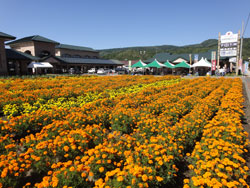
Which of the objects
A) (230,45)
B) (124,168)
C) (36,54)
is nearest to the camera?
(124,168)

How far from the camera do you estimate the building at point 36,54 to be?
1008 inches

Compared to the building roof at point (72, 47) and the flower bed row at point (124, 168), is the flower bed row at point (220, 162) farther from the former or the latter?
the building roof at point (72, 47)

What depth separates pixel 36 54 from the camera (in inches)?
1395

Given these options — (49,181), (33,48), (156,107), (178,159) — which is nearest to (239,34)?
(156,107)

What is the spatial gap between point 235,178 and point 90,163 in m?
2.53

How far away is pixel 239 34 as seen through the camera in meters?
29.3

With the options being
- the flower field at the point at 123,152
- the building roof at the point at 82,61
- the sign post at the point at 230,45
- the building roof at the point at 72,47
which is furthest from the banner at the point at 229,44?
the building roof at the point at 72,47

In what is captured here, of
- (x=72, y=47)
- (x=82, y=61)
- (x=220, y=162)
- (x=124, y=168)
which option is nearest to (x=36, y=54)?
(x=82, y=61)

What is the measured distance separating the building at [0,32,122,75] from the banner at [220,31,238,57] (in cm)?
3197

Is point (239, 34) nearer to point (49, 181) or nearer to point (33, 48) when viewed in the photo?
point (49, 181)

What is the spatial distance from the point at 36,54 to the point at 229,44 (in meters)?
39.2

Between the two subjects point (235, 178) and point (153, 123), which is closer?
point (235, 178)

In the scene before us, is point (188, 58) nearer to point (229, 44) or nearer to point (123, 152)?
point (229, 44)

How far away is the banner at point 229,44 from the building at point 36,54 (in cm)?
3197
